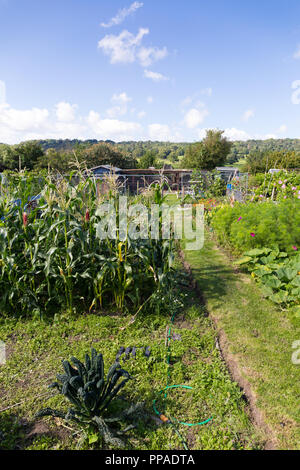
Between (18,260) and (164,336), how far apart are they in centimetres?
190

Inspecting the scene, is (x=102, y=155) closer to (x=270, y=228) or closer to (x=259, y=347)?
(x=270, y=228)

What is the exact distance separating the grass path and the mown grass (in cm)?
13

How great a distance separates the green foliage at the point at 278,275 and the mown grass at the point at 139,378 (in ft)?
3.09

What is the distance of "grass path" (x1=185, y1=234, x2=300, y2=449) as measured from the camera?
1915 millimetres

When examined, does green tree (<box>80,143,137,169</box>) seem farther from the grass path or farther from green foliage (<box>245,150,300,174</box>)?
the grass path

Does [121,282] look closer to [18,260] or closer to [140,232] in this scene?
[140,232]

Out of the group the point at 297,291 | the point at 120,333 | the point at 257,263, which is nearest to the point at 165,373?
the point at 120,333

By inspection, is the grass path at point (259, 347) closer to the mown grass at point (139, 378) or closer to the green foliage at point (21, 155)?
the mown grass at point (139, 378)

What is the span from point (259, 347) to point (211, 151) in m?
32.0

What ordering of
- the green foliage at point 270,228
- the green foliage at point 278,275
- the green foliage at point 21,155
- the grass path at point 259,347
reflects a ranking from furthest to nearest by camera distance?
the green foliage at point 21,155 < the green foliage at point 270,228 < the green foliage at point 278,275 < the grass path at point 259,347

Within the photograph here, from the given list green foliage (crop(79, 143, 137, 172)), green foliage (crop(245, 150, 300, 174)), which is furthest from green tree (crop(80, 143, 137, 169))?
green foliage (crop(245, 150, 300, 174))

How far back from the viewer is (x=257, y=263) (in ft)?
13.4

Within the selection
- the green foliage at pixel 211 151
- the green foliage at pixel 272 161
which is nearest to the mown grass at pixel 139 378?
the green foliage at pixel 272 161

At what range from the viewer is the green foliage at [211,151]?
32094mm
